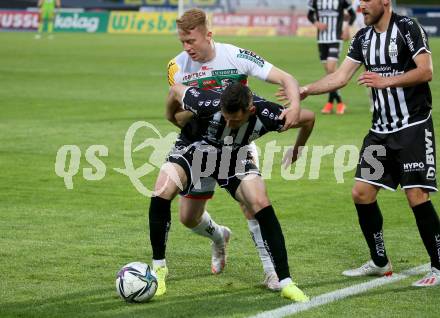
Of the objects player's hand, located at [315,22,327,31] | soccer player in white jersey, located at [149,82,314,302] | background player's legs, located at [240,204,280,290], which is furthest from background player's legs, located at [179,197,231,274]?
player's hand, located at [315,22,327,31]

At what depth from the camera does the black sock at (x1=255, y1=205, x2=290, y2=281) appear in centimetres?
773

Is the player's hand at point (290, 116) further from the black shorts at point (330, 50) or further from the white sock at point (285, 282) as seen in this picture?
the black shorts at point (330, 50)

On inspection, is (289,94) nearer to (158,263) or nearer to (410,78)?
(410,78)

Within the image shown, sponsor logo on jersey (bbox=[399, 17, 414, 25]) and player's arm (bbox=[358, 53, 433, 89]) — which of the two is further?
sponsor logo on jersey (bbox=[399, 17, 414, 25])

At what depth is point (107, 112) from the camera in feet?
66.1

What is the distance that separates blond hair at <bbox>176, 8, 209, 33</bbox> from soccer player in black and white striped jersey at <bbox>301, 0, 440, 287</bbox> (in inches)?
40.1

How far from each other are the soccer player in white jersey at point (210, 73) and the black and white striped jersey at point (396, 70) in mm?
725

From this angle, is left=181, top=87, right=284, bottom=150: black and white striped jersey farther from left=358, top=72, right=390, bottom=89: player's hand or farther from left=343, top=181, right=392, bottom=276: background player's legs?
left=343, top=181, right=392, bottom=276: background player's legs

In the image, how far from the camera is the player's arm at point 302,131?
805cm

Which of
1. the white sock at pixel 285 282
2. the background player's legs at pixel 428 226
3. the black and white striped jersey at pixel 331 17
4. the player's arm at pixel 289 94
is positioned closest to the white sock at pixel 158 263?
the white sock at pixel 285 282

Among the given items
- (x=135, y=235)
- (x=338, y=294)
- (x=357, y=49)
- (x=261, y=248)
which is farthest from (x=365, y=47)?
(x=135, y=235)

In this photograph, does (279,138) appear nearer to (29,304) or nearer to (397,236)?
(397,236)

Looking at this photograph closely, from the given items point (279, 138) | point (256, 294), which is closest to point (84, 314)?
point (256, 294)

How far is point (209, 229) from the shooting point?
884 cm
